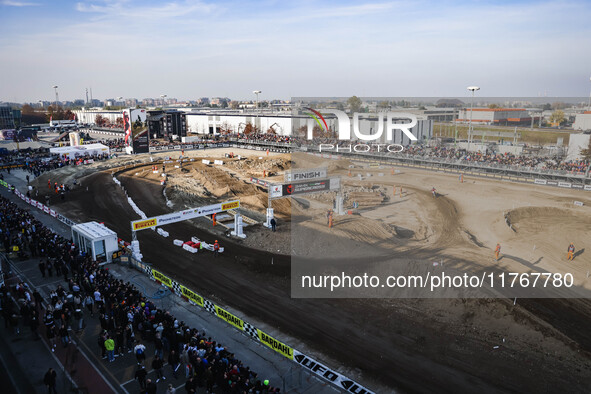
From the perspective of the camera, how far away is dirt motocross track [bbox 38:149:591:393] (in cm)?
1436

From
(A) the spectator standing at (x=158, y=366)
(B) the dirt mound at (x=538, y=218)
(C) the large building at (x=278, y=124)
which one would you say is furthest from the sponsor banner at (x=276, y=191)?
(C) the large building at (x=278, y=124)

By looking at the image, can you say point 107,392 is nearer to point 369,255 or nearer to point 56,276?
point 56,276

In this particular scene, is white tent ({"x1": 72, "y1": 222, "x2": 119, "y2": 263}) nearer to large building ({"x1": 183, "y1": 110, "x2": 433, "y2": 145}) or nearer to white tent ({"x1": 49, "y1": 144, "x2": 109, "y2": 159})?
large building ({"x1": 183, "y1": 110, "x2": 433, "y2": 145})

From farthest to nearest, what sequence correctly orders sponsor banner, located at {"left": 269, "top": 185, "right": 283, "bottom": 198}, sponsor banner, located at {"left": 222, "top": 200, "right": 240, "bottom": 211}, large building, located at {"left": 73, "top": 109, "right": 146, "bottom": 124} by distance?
large building, located at {"left": 73, "top": 109, "right": 146, "bottom": 124} < sponsor banner, located at {"left": 269, "top": 185, "right": 283, "bottom": 198} < sponsor banner, located at {"left": 222, "top": 200, "right": 240, "bottom": 211}

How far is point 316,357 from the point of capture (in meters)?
15.5

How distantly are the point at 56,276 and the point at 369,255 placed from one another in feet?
61.2

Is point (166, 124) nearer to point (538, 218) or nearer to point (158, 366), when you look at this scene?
point (538, 218)

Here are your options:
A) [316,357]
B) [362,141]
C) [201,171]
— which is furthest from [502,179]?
→ [316,357]

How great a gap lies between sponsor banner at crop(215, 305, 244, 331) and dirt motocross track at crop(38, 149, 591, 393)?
162cm

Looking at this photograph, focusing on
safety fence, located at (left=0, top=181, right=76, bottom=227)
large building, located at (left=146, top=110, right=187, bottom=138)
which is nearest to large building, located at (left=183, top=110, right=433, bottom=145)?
large building, located at (left=146, top=110, right=187, bottom=138)

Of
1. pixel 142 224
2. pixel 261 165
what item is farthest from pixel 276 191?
pixel 261 165

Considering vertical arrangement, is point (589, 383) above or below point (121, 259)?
below

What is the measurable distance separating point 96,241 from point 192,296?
8.07 meters

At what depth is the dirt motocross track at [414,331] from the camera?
1436 cm
